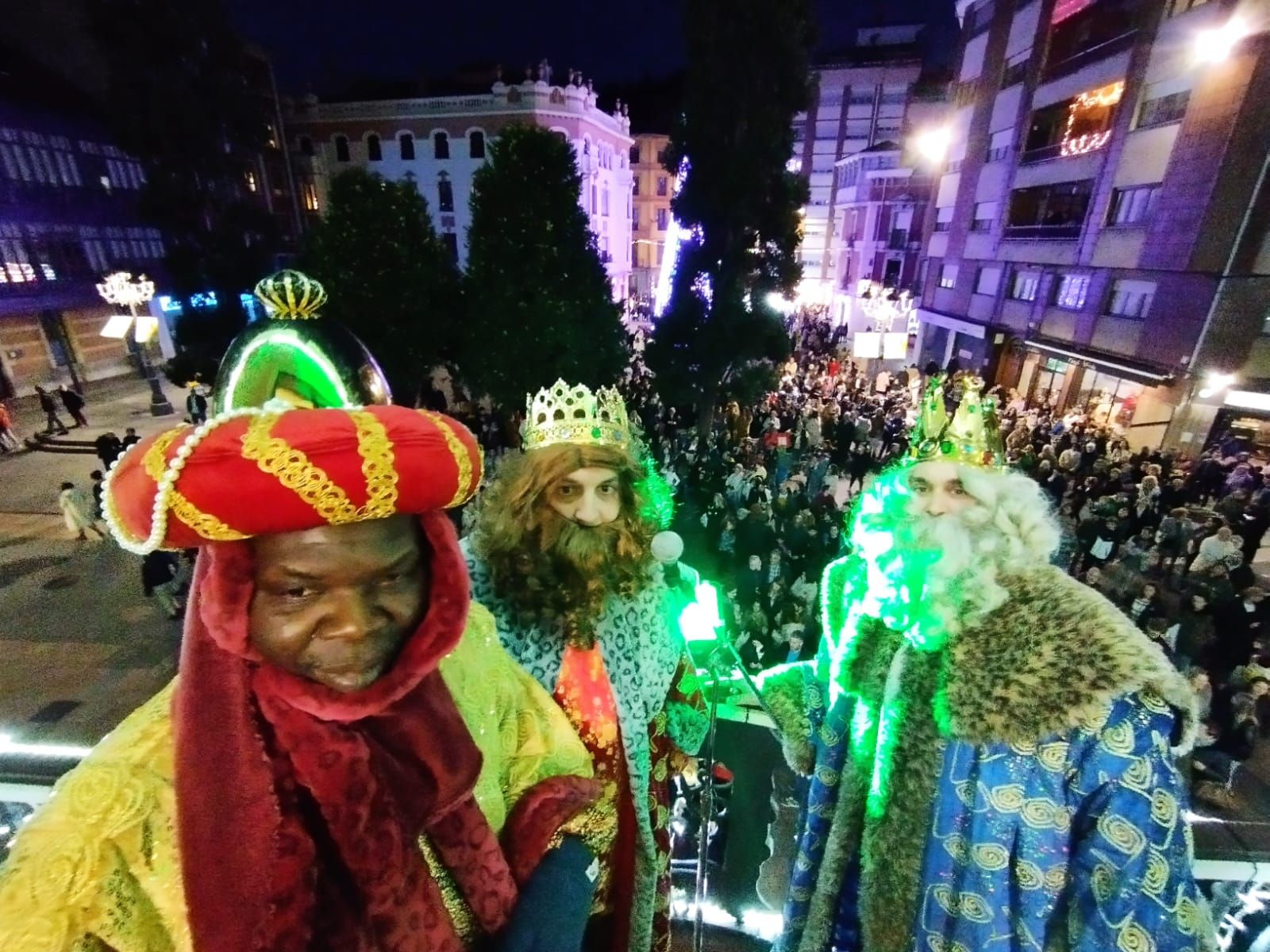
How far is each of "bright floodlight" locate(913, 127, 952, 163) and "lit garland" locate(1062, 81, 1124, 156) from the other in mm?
7514

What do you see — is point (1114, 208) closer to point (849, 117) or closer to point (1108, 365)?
point (1108, 365)

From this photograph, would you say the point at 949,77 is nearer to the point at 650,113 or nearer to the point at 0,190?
the point at 650,113

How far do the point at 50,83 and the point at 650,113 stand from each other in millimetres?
41521

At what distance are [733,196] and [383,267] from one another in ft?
27.4

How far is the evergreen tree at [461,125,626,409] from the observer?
544 inches

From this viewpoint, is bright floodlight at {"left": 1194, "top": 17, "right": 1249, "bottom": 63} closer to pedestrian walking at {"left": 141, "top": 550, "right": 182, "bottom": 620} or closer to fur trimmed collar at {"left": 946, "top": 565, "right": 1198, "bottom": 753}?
fur trimmed collar at {"left": 946, "top": 565, "right": 1198, "bottom": 753}

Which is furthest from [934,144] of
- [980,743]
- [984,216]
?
[980,743]

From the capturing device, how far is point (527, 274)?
14016 mm

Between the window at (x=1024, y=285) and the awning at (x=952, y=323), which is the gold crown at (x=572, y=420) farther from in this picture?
the awning at (x=952, y=323)

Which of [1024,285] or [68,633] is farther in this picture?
[1024,285]

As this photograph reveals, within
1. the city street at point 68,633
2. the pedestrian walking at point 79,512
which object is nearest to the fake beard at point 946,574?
the city street at point 68,633

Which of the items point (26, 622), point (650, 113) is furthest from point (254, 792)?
point (650, 113)

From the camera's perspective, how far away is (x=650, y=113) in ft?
176

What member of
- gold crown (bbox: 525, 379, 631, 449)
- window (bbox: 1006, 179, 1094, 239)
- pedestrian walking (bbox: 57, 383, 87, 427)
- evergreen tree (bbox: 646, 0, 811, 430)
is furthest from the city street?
window (bbox: 1006, 179, 1094, 239)
